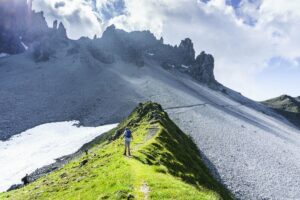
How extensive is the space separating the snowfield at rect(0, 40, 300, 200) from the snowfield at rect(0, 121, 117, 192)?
3.00 meters

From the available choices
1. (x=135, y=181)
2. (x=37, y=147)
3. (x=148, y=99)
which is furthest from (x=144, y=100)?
(x=135, y=181)

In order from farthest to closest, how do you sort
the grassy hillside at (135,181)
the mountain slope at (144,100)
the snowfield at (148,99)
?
1. the mountain slope at (144,100)
2. the snowfield at (148,99)
3. the grassy hillside at (135,181)

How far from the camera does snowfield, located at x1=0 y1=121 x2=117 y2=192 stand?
74.3 metres

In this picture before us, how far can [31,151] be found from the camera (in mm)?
→ 88625

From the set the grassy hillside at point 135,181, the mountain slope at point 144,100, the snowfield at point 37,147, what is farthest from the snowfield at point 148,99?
the grassy hillside at point 135,181

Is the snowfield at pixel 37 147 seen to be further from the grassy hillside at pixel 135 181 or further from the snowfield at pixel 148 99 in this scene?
the grassy hillside at pixel 135 181

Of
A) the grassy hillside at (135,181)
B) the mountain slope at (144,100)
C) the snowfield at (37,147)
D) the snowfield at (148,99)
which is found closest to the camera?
the grassy hillside at (135,181)

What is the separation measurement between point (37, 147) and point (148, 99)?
55891mm

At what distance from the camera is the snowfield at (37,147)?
74.3m

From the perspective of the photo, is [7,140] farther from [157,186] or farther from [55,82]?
[157,186]

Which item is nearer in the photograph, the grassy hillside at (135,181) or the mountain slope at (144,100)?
the grassy hillside at (135,181)

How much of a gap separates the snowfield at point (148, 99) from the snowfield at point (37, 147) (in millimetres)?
2996

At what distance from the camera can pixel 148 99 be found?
138625 millimetres

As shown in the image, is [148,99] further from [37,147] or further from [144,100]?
[37,147]
